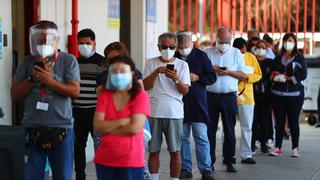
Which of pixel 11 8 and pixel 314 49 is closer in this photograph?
pixel 11 8

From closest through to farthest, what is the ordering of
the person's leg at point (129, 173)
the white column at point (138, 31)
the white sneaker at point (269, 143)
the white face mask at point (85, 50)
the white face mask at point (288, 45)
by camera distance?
the person's leg at point (129, 173) < the white face mask at point (85, 50) < the white face mask at point (288, 45) < the white sneaker at point (269, 143) < the white column at point (138, 31)

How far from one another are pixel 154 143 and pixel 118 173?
2.42 meters

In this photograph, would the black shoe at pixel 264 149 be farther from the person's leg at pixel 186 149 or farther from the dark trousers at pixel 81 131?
the dark trousers at pixel 81 131

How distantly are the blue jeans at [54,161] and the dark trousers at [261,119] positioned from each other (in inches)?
216

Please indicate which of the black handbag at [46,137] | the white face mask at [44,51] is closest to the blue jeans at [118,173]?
the black handbag at [46,137]

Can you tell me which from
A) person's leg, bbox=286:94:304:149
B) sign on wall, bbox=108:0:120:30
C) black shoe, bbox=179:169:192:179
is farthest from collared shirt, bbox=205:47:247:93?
sign on wall, bbox=108:0:120:30

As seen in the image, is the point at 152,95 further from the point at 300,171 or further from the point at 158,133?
the point at 300,171

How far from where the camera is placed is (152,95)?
25.9ft

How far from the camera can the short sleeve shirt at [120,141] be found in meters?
5.35

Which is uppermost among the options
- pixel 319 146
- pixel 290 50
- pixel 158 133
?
pixel 290 50

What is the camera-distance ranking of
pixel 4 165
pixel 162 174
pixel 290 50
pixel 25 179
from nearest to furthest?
1. pixel 4 165
2. pixel 25 179
3. pixel 162 174
4. pixel 290 50

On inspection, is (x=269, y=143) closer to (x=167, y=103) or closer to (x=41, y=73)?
(x=167, y=103)

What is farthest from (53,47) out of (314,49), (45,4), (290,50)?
(314,49)

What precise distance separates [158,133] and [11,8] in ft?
6.97
